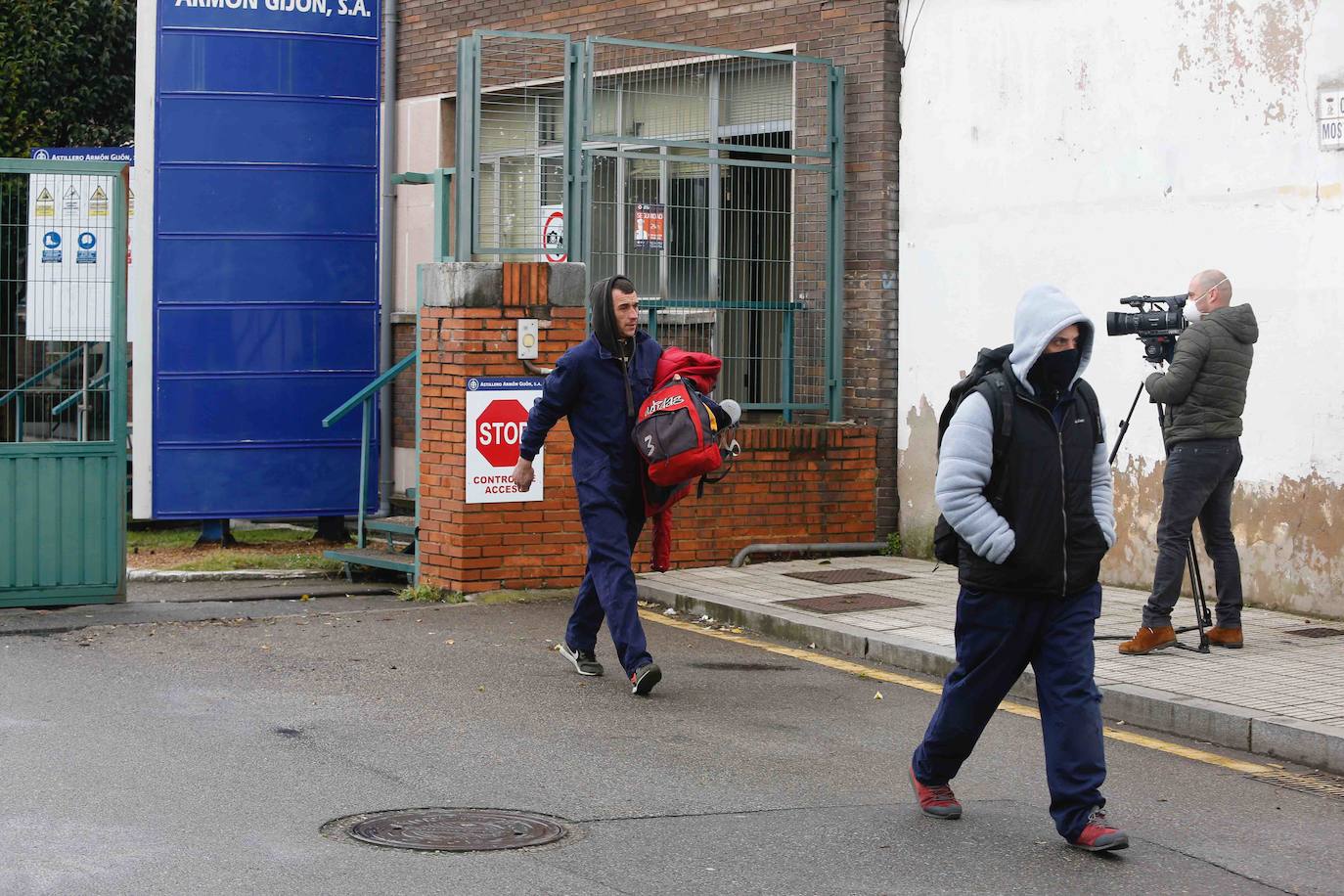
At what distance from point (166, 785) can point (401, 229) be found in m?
11.1

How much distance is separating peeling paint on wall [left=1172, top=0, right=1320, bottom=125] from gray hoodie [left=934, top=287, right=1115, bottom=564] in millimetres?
5337

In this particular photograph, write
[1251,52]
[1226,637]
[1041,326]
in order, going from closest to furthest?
[1041,326]
[1226,637]
[1251,52]

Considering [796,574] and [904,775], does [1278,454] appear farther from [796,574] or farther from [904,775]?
[904,775]

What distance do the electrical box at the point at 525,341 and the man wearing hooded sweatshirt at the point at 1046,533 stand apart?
19.7ft

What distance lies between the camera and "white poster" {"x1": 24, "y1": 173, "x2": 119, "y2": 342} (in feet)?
34.8

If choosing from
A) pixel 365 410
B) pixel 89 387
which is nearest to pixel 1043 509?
pixel 89 387

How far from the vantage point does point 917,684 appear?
8727 mm

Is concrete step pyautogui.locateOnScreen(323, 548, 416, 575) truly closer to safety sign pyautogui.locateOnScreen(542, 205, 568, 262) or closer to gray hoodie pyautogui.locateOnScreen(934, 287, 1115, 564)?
safety sign pyautogui.locateOnScreen(542, 205, 568, 262)

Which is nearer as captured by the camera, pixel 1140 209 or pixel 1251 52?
pixel 1251 52

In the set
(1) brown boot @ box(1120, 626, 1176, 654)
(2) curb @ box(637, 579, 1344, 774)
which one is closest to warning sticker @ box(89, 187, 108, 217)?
(2) curb @ box(637, 579, 1344, 774)

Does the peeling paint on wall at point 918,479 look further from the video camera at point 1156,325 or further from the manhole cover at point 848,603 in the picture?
the video camera at point 1156,325

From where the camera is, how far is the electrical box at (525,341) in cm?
1148

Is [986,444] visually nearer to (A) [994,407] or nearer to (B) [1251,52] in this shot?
(A) [994,407]

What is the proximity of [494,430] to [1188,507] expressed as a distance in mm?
4510
